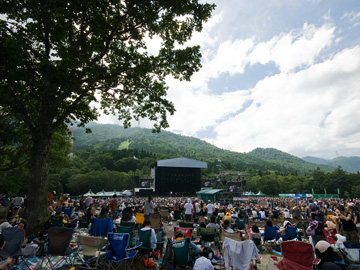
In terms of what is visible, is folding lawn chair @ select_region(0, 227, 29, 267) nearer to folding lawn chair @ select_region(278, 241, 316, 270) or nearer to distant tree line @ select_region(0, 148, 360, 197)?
folding lawn chair @ select_region(278, 241, 316, 270)

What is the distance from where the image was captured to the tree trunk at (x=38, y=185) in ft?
24.2

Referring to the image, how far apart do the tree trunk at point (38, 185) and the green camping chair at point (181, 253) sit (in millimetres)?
5688

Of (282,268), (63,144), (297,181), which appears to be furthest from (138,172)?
(282,268)

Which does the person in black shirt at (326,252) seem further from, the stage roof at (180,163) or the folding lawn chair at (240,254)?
the stage roof at (180,163)

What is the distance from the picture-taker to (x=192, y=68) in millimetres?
9117

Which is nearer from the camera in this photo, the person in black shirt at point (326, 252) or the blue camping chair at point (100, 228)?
the person in black shirt at point (326, 252)

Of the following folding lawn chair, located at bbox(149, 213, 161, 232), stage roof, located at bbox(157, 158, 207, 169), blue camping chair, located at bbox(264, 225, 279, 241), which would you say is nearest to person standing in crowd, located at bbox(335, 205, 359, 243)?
blue camping chair, located at bbox(264, 225, 279, 241)

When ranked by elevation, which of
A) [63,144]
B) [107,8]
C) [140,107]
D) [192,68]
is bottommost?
[63,144]

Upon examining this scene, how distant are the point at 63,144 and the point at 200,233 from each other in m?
12.4

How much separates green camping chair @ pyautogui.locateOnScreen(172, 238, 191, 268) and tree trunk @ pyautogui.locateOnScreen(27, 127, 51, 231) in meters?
5.69

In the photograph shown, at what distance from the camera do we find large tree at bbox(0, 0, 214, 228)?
651cm

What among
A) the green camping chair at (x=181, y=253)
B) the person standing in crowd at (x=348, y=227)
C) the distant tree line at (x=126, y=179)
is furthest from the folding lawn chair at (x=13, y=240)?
the distant tree line at (x=126, y=179)

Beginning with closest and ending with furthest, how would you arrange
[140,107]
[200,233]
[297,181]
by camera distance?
[200,233]
[140,107]
[297,181]

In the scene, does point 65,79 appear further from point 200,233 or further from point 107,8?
point 200,233
